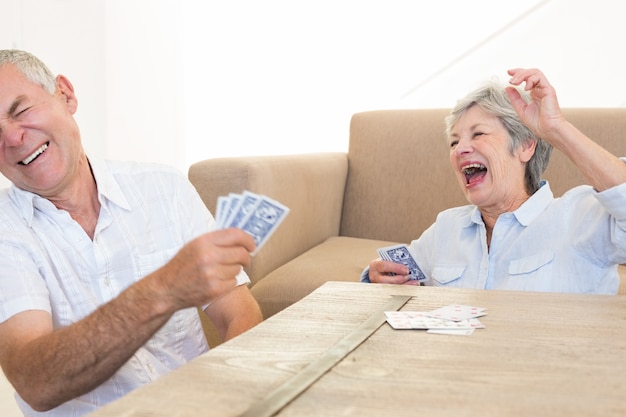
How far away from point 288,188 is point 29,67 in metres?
1.25

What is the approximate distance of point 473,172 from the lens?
6.48 ft

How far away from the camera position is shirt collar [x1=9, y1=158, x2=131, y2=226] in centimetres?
152

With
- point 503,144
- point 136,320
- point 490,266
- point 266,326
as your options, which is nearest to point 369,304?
point 266,326

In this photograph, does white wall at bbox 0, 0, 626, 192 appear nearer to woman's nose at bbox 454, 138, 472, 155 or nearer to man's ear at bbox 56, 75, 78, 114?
woman's nose at bbox 454, 138, 472, 155

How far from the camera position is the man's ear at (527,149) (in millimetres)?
1936

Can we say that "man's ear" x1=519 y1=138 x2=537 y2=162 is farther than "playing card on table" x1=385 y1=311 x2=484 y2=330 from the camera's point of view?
Yes

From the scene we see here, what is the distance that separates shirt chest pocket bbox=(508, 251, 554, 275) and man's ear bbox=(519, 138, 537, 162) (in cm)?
28

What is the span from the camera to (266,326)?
46.0 inches

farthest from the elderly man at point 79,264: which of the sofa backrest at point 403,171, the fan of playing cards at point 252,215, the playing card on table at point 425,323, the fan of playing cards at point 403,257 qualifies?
the sofa backrest at point 403,171

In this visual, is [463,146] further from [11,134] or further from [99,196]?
[11,134]

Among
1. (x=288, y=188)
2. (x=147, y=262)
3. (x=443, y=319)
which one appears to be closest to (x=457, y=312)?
(x=443, y=319)

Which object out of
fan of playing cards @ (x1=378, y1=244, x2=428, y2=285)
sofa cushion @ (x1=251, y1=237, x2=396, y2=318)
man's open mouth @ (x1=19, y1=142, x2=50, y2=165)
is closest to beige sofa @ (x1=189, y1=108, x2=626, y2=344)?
sofa cushion @ (x1=251, y1=237, x2=396, y2=318)

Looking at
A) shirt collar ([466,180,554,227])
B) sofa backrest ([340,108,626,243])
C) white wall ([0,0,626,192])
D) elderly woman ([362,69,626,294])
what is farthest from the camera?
white wall ([0,0,626,192])

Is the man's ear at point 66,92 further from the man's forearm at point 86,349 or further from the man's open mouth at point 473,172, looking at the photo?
the man's open mouth at point 473,172
